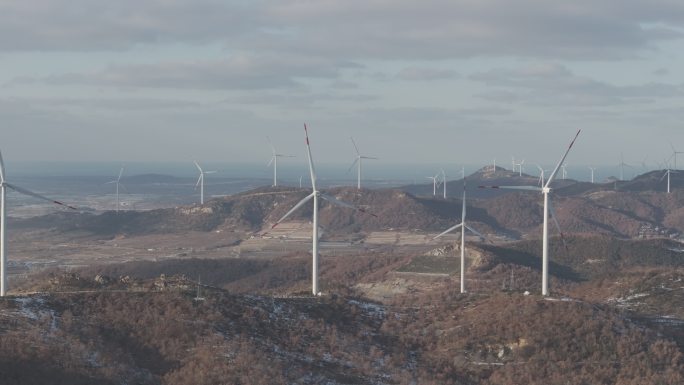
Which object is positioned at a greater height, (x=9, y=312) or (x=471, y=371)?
(x=9, y=312)

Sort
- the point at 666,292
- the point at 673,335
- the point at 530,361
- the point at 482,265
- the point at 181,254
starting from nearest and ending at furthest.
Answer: the point at 530,361
the point at 673,335
the point at 666,292
the point at 482,265
the point at 181,254

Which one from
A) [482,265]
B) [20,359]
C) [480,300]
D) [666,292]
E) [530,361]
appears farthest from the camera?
[482,265]

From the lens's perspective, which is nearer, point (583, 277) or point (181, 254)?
point (583, 277)

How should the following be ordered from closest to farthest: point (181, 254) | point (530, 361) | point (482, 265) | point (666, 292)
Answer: point (530, 361)
point (666, 292)
point (482, 265)
point (181, 254)

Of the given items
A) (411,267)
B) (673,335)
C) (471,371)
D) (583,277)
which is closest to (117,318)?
(471,371)

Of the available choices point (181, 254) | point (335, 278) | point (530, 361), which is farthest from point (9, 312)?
point (181, 254)

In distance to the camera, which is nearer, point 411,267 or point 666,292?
point 666,292

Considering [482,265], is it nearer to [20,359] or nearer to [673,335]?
[673,335]

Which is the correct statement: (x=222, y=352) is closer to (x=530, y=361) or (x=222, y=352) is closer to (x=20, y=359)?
(x=20, y=359)

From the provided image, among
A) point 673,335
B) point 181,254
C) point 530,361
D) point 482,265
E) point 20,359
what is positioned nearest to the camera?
point 20,359
